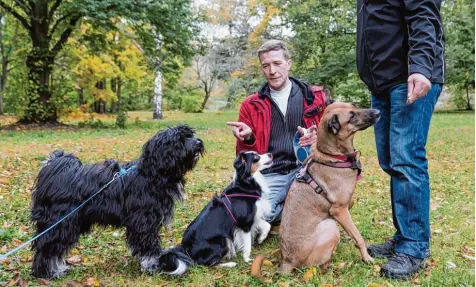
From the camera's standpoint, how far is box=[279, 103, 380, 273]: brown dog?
10.8 ft

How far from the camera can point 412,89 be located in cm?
288

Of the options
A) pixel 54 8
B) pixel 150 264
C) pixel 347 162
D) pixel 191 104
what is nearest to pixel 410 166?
pixel 347 162

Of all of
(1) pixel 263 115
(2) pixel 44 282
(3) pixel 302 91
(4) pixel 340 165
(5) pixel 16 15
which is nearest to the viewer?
(2) pixel 44 282

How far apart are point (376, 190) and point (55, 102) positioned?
14.3 metres

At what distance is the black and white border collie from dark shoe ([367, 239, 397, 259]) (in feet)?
3.30

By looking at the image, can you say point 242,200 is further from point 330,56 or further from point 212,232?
point 330,56

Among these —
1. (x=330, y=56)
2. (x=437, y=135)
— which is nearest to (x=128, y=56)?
(x=330, y=56)

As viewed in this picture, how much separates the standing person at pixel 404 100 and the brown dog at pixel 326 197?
0.81 ft

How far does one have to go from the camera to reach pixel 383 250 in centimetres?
374

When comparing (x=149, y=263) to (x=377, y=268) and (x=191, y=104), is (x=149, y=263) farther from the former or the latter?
(x=191, y=104)

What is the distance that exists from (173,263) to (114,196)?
73 centimetres

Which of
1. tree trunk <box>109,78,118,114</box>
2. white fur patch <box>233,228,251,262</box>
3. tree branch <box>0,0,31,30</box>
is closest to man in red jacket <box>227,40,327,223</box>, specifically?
white fur patch <box>233,228,251,262</box>

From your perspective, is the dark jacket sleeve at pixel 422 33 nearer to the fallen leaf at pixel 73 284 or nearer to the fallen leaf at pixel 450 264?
the fallen leaf at pixel 450 264

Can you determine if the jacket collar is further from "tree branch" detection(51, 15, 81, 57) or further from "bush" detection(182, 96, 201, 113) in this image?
"bush" detection(182, 96, 201, 113)
